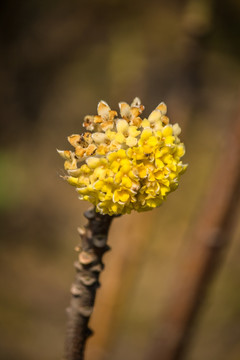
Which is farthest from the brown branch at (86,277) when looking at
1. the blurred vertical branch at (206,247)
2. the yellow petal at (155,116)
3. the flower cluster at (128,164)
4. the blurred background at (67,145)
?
the blurred background at (67,145)

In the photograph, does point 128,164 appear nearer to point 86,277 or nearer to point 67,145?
point 86,277

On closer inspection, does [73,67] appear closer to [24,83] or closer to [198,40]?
[24,83]

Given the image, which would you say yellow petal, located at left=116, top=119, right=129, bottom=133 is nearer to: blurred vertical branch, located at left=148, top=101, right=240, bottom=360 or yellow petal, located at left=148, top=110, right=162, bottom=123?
yellow petal, located at left=148, top=110, right=162, bottom=123

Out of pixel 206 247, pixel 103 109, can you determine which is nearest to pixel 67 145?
pixel 206 247

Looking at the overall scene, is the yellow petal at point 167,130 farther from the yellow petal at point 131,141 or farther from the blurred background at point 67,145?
the blurred background at point 67,145

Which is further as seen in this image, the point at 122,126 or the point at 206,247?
the point at 206,247

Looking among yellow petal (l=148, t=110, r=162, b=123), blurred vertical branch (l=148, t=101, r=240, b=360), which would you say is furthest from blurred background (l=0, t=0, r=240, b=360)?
yellow petal (l=148, t=110, r=162, b=123)

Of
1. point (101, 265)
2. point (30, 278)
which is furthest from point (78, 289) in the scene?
point (30, 278)
